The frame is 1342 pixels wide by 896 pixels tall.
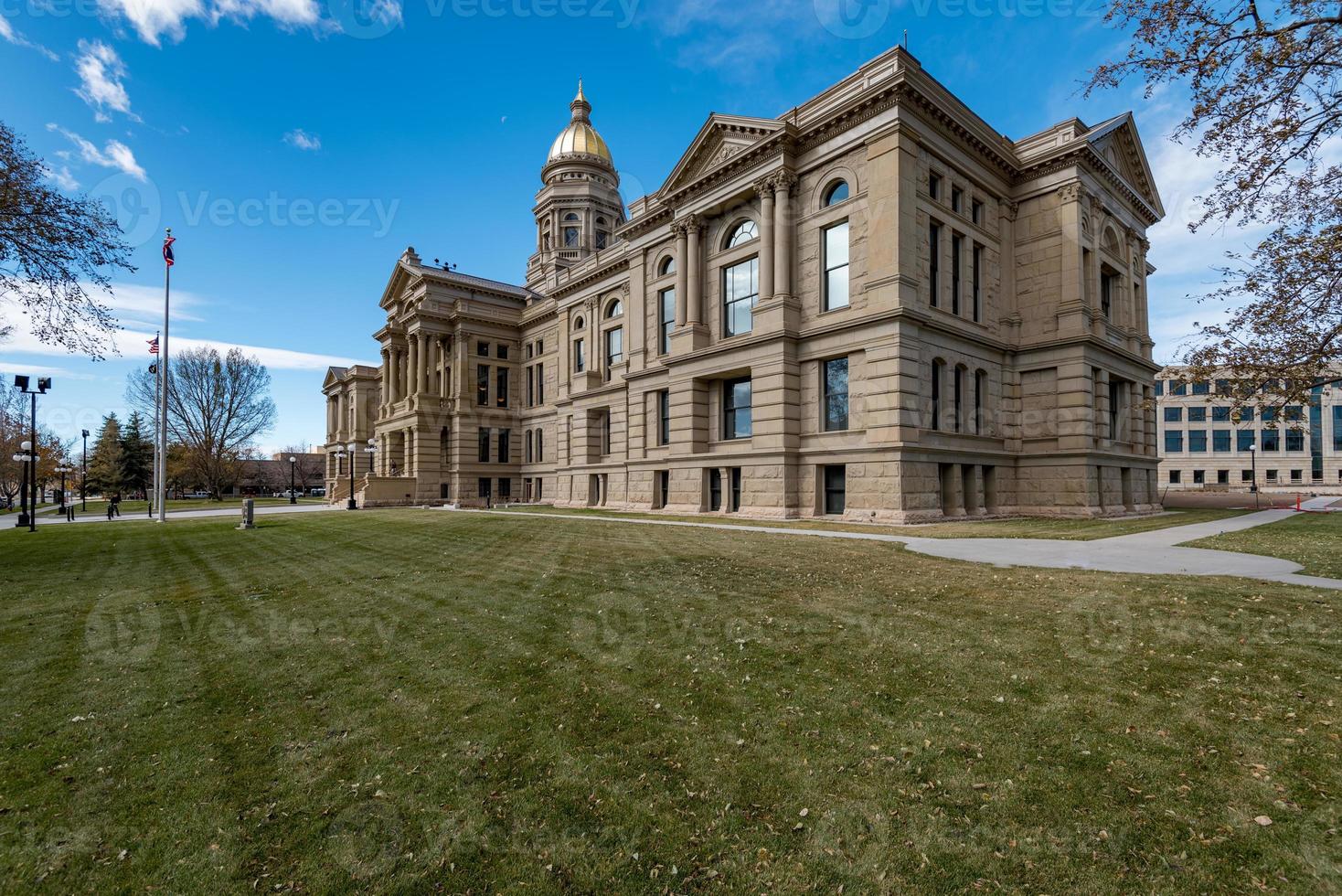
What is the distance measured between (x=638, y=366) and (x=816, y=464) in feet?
45.9

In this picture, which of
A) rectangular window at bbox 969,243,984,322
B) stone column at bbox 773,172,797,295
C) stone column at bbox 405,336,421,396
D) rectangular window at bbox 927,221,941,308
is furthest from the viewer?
stone column at bbox 405,336,421,396

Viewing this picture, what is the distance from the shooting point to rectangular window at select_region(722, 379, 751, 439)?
1155 inches

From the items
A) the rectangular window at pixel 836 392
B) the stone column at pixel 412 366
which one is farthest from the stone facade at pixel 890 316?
the stone column at pixel 412 366

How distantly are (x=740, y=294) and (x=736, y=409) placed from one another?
5456mm

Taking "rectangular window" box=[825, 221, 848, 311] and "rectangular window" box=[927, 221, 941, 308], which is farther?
"rectangular window" box=[825, 221, 848, 311]

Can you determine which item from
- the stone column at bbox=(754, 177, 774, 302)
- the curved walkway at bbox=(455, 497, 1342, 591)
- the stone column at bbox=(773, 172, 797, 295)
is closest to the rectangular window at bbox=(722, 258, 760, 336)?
the stone column at bbox=(754, 177, 774, 302)

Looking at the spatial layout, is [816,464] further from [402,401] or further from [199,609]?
[402,401]

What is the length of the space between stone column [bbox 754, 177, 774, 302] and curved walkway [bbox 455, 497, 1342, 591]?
12028 millimetres

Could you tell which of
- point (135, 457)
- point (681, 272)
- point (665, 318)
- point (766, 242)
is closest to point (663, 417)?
point (665, 318)

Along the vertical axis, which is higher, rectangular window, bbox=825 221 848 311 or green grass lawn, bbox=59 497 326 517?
rectangular window, bbox=825 221 848 311

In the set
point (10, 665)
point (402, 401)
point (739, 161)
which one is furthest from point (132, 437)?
Result: point (10, 665)

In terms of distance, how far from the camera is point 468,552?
642 inches

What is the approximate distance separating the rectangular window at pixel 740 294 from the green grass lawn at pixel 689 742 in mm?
21264

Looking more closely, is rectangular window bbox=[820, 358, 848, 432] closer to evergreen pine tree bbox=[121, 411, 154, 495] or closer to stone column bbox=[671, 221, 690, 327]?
stone column bbox=[671, 221, 690, 327]
